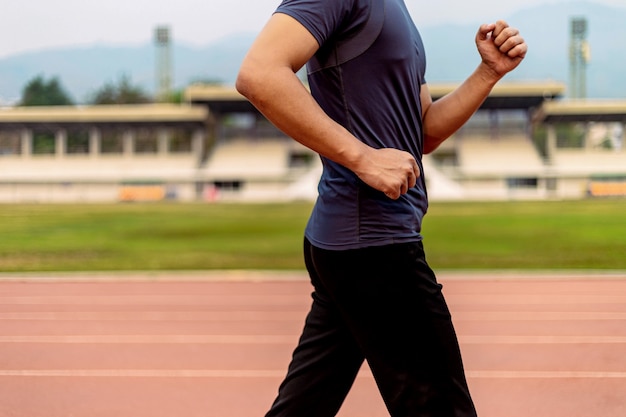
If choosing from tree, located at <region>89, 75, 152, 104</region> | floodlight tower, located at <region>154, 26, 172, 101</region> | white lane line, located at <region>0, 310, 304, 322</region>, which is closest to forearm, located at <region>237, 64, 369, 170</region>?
white lane line, located at <region>0, 310, 304, 322</region>

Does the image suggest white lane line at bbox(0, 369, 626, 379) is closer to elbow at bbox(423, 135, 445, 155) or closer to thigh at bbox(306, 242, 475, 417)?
elbow at bbox(423, 135, 445, 155)

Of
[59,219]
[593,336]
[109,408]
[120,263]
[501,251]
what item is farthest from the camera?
[59,219]

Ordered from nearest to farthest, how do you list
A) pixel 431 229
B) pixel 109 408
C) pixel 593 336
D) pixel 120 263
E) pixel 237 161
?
pixel 109 408
pixel 593 336
pixel 120 263
pixel 431 229
pixel 237 161

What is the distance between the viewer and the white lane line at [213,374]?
4.79 meters

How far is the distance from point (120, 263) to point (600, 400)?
1044cm

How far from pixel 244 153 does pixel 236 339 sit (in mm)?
51867

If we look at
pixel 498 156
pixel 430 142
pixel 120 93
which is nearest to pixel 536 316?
pixel 430 142

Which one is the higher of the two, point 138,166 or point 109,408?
point 138,166

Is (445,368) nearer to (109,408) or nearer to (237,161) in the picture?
(109,408)

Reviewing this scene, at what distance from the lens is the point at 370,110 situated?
6.15 feet

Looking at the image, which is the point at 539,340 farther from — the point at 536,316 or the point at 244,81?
the point at 244,81

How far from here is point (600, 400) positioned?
168 inches

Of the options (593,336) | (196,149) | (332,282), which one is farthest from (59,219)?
(196,149)

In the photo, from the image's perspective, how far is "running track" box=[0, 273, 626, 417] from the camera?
14.1ft
